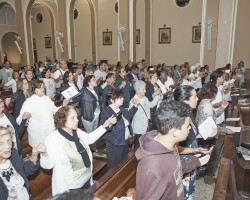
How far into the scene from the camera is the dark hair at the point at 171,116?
1764 millimetres

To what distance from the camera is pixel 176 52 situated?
611 inches

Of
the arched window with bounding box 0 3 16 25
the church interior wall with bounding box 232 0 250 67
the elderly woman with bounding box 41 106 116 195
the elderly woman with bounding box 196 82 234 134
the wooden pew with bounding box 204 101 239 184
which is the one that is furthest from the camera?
the arched window with bounding box 0 3 16 25

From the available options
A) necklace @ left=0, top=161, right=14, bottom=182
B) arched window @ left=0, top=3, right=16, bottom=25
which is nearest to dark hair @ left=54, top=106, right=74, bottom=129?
necklace @ left=0, top=161, right=14, bottom=182

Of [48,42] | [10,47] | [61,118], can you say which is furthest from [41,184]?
[10,47]

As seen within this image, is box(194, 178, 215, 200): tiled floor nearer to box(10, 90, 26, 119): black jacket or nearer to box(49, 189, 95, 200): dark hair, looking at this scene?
box(49, 189, 95, 200): dark hair

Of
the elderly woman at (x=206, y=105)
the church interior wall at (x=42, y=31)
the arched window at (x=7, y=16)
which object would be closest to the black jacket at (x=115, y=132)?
the elderly woman at (x=206, y=105)

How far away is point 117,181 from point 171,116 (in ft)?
4.43

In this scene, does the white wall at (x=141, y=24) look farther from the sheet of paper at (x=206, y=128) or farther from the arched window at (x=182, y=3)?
the sheet of paper at (x=206, y=128)

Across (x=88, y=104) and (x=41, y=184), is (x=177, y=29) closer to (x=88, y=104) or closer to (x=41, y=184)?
(x=88, y=104)

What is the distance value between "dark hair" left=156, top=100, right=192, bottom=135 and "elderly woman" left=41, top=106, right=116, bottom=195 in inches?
43.0

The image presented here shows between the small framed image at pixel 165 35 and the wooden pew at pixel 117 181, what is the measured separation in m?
13.3

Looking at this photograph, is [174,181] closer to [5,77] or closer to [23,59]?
[5,77]

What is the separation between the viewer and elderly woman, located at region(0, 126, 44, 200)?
2145 millimetres

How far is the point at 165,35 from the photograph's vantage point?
15.5 metres
